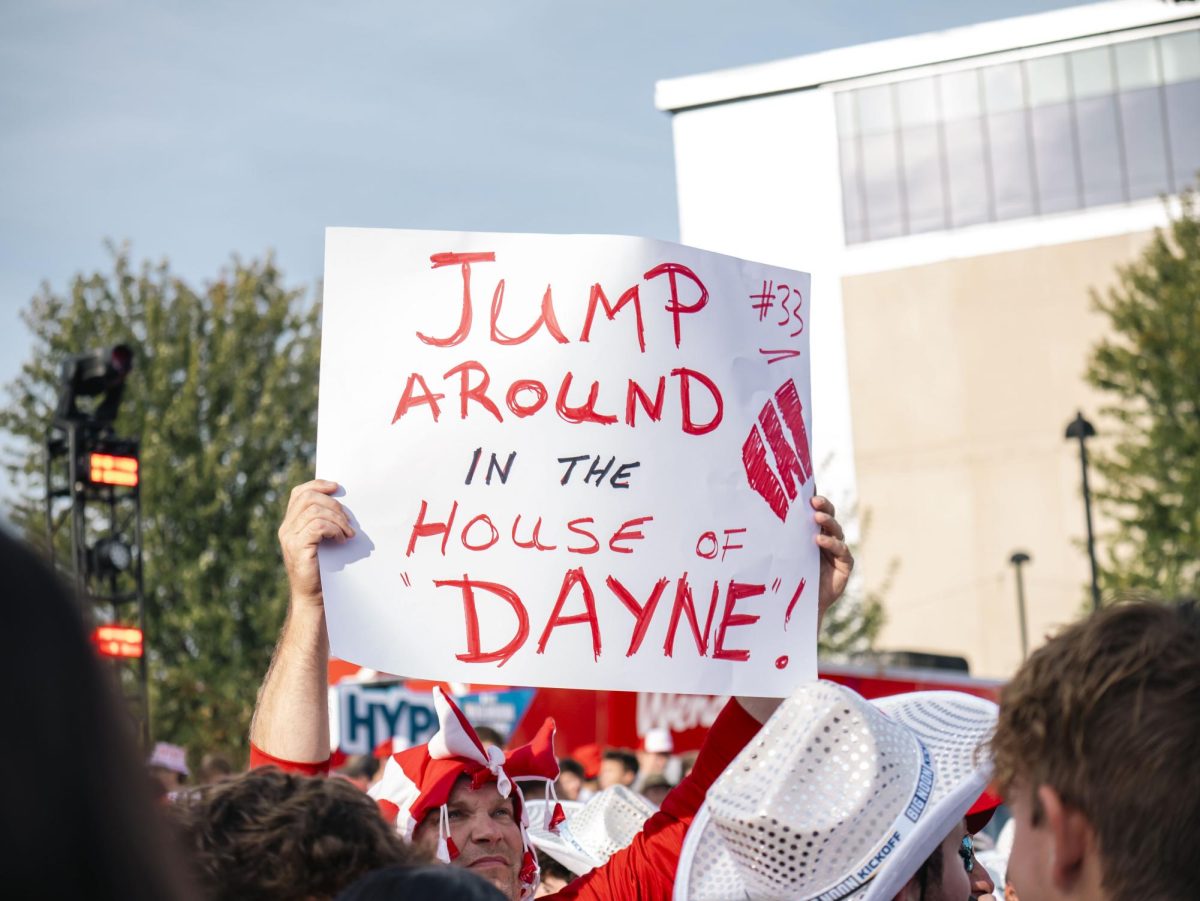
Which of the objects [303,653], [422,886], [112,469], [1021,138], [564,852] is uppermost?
[1021,138]

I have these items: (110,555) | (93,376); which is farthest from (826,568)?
(110,555)

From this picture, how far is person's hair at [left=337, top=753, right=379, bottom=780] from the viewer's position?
1091cm

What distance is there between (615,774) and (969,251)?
3635 centimetres

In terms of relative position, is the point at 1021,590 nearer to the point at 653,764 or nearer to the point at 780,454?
the point at 653,764

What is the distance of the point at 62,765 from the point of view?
2.56 feet

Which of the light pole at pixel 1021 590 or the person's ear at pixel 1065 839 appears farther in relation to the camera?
the light pole at pixel 1021 590

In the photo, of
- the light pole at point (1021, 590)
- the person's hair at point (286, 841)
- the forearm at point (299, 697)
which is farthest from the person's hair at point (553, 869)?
the light pole at point (1021, 590)

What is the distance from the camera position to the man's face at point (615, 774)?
9.95 meters

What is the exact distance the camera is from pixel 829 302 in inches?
1778

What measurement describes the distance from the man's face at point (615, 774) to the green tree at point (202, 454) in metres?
13.7

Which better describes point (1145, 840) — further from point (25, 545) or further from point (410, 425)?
point (410, 425)

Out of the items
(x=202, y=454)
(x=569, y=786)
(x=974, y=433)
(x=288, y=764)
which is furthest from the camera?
(x=974, y=433)

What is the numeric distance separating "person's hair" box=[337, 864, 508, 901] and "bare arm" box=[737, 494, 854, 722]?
5.51 ft

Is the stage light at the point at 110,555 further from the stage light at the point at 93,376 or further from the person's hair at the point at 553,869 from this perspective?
the person's hair at the point at 553,869
